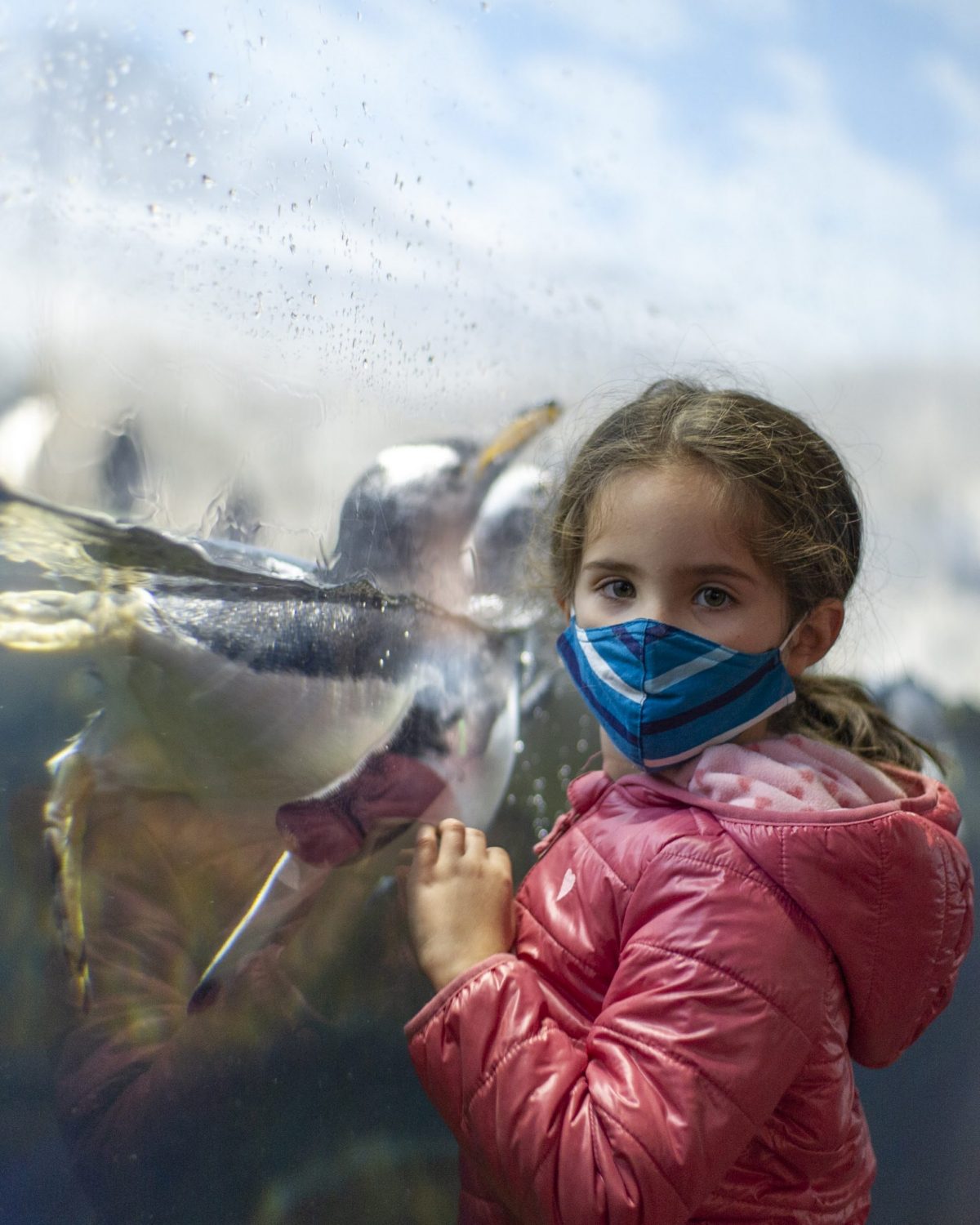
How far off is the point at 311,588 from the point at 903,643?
81cm

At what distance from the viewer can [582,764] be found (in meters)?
1.12

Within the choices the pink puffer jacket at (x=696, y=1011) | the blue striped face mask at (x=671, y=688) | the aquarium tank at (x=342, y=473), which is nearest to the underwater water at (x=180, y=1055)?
the aquarium tank at (x=342, y=473)

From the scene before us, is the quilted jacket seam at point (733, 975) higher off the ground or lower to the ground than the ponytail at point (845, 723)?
lower

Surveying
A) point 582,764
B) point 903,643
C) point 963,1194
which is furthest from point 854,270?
point 963,1194

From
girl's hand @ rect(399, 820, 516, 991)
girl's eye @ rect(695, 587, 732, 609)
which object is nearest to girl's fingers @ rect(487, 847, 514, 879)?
girl's hand @ rect(399, 820, 516, 991)

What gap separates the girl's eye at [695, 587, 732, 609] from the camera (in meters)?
0.72

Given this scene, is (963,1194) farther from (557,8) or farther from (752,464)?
(557,8)

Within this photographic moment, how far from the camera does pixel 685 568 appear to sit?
0.71 meters

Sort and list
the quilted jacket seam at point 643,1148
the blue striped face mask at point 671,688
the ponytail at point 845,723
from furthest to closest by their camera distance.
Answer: the ponytail at point 845,723 < the blue striped face mask at point 671,688 < the quilted jacket seam at point 643,1148

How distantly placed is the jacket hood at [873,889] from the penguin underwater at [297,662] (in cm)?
20

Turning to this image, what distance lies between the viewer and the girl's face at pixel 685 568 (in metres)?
0.71

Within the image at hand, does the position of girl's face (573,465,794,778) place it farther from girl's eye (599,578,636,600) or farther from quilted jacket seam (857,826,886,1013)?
quilted jacket seam (857,826,886,1013)

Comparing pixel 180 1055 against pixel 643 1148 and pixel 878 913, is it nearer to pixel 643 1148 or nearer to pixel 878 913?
pixel 643 1148

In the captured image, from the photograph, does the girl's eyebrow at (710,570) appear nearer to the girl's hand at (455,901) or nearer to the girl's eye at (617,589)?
the girl's eye at (617,589)
